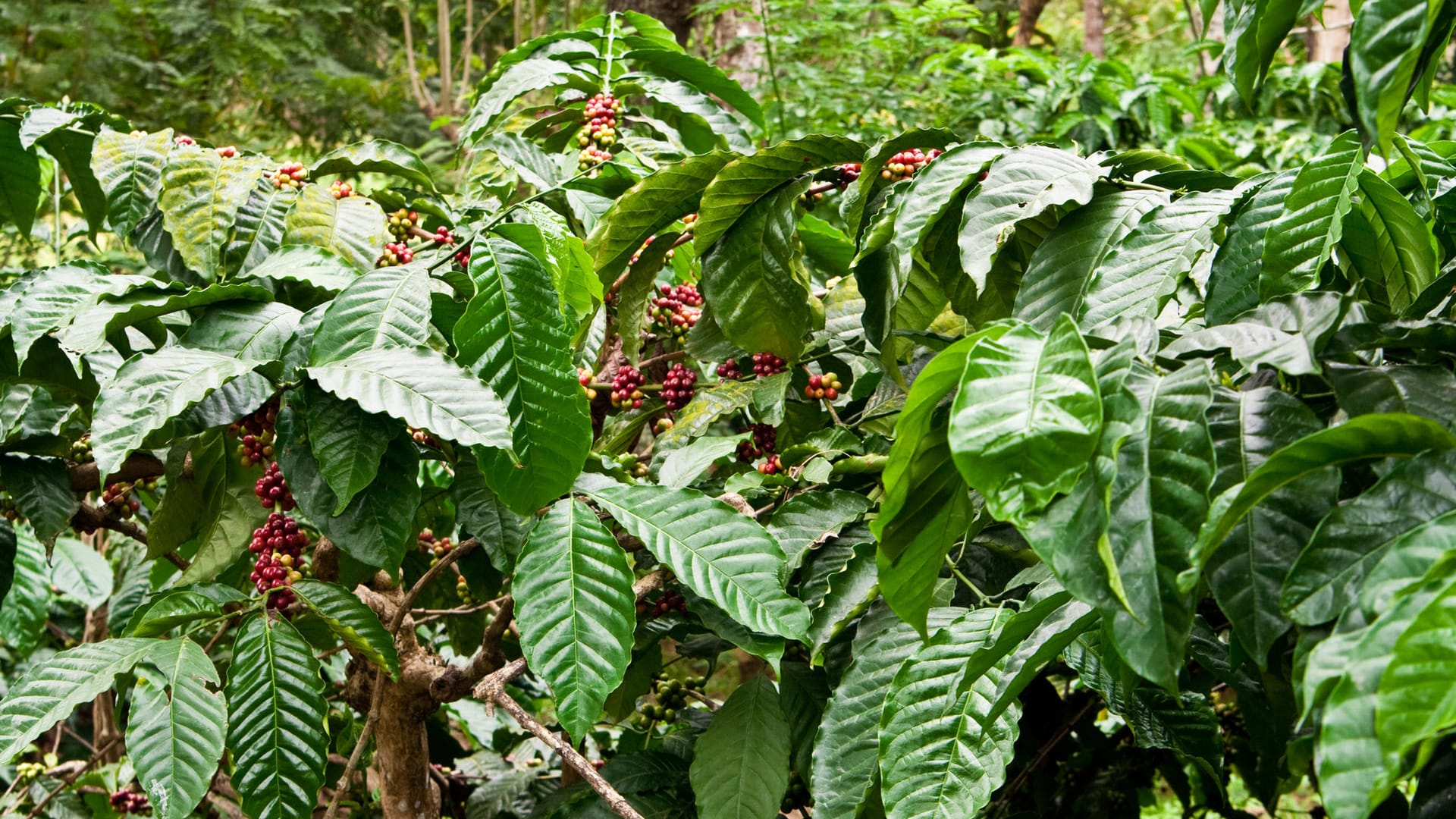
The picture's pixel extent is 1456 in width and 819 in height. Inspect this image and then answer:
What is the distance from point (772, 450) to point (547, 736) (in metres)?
0.49

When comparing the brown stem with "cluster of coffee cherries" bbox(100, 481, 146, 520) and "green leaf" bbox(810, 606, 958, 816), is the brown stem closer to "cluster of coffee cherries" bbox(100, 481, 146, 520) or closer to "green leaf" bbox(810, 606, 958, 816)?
"green leaf" bbox(810, 606, 958, 816)

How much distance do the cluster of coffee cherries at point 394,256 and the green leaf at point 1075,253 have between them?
2.40ft

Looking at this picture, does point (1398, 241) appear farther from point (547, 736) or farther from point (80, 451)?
point (80, 451)

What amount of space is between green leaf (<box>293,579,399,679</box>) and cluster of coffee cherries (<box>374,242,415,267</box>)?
0.39 meters

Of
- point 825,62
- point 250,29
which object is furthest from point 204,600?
point 250,29

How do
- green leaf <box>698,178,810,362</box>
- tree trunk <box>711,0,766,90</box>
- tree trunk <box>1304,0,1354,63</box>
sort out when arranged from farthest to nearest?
tree trunk <box>1304,0,1354,63</box> → tree trunk <box>711,0,766,90</box> → green leaf <box>698,178,810,362</box>

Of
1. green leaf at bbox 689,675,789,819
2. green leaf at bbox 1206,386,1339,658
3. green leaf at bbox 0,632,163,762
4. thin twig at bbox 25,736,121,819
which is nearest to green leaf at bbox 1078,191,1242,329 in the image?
green leaf at bbox 1206,386,1339,658

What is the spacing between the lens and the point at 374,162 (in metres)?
1.38

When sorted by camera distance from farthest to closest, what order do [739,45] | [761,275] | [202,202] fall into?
[739,45], [202,202], [761,275]

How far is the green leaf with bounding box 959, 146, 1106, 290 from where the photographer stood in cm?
88

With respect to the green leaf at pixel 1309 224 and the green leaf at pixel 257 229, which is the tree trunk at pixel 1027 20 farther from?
the green leaf at pixel 1309 224

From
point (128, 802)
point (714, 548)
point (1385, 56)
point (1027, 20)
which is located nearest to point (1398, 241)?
point (1385, 56)

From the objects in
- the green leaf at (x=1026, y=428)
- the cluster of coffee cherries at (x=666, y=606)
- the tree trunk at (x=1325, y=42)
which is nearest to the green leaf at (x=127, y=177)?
the cluster of coffee cherries at (x=666, y=606)

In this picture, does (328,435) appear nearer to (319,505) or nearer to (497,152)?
(319,505)
